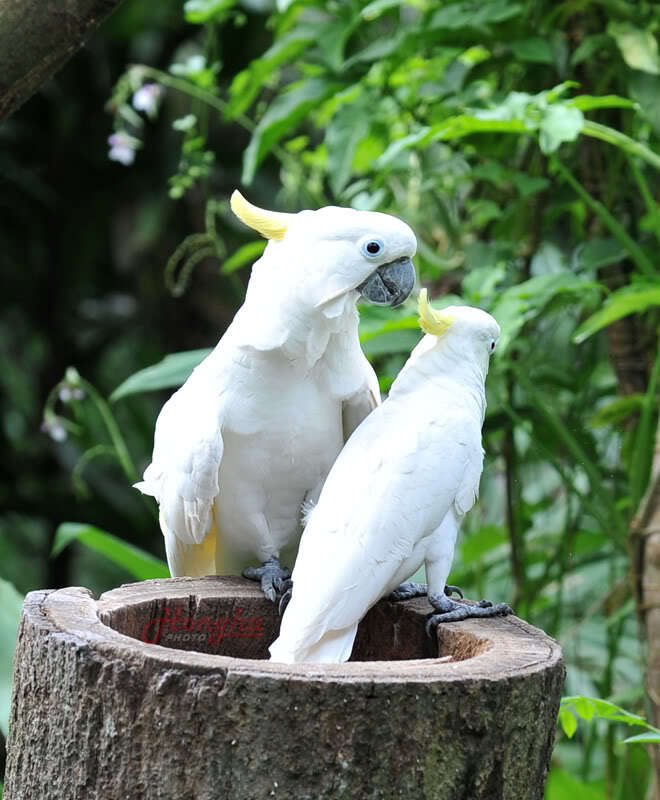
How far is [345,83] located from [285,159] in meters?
0.33

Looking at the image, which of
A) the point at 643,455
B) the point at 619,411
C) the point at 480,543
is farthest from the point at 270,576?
the point at 480,543

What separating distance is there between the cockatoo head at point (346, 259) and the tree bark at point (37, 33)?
0.34m

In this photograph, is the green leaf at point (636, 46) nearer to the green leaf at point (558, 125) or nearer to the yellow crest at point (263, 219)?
the green leaf at point (558, 125)

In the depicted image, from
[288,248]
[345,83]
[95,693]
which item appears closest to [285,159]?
[345,83]

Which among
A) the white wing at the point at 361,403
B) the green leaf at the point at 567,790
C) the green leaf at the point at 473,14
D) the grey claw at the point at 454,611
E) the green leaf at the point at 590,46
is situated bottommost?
the green leaf at the point at 567,790

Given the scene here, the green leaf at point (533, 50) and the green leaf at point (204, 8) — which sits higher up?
the green leaf at point (204, 8)

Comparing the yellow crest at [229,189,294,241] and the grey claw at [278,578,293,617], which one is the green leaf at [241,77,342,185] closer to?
the yellow crest at [229,189,294,241]

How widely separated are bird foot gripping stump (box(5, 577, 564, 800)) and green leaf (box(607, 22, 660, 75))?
1.06 meters

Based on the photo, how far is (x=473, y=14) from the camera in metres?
1.81

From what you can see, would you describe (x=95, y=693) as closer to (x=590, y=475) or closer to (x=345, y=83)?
(x=590, y=475)

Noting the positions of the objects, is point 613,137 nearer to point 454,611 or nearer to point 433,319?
point 433,319

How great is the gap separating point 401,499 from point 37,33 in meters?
0.67

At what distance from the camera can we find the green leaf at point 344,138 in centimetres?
188

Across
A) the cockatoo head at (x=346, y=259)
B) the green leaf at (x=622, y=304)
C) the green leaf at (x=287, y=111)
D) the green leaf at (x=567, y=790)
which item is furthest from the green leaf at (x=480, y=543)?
the cockatoo head at (x=346, y=259)
